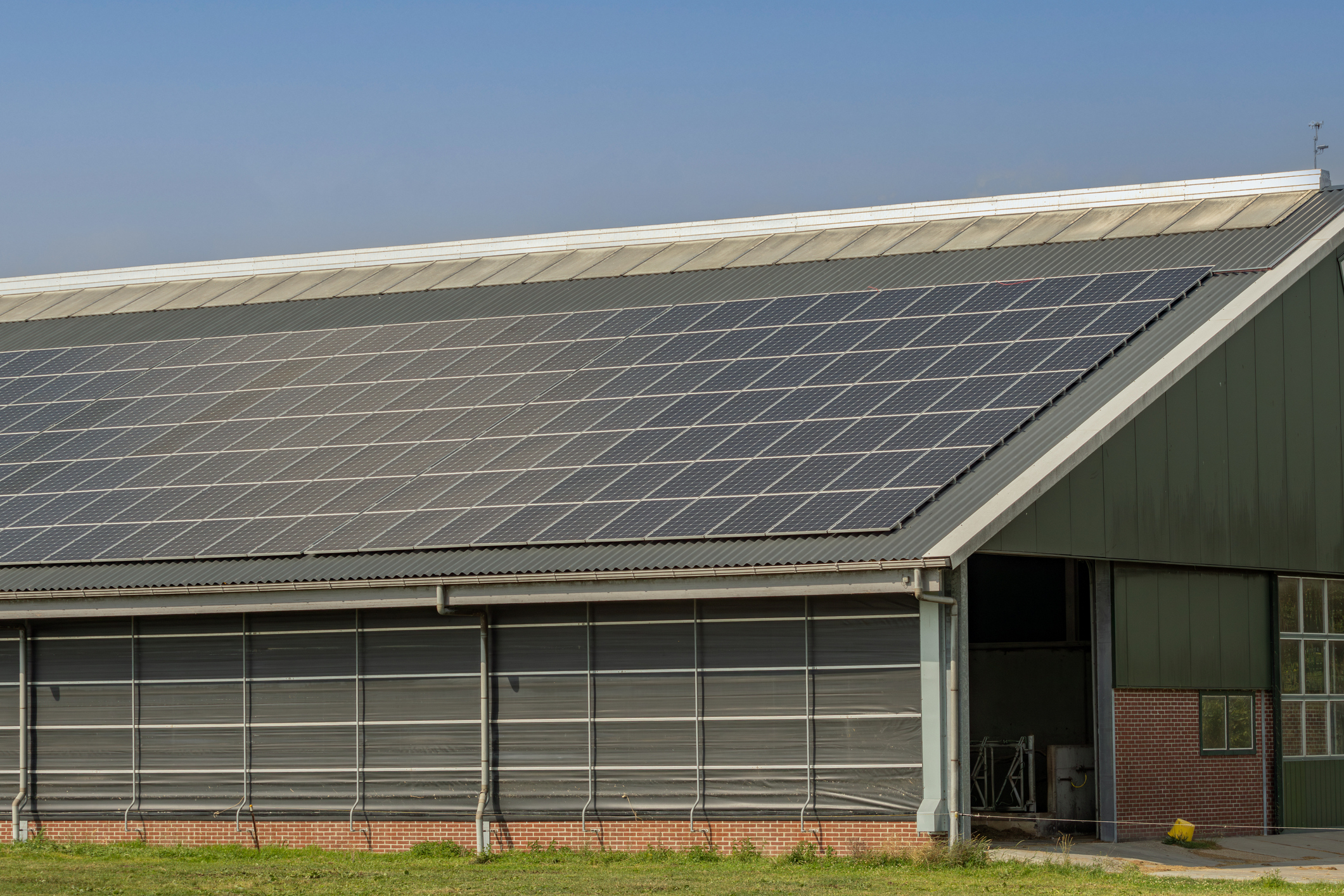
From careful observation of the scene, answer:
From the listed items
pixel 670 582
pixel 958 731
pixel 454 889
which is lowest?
pixel 454 889

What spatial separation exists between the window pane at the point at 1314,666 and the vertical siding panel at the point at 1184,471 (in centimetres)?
411

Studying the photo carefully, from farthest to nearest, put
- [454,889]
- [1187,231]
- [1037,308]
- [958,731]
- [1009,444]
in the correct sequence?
[1187,231] → [1037,308] → [1009,444] → [958,731] → [454,889]

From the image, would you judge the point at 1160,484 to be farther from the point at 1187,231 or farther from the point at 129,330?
the point at 129,330

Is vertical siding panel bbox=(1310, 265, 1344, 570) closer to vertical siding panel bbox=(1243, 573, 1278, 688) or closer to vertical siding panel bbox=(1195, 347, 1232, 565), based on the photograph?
vertical siding panel bbox=(1243, 573, 1278, 688)

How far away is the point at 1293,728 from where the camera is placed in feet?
103

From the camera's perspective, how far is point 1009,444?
26906 millimetres

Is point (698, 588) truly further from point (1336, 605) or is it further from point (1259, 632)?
point (1336, 605)

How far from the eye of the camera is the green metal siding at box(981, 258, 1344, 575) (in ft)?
88.5

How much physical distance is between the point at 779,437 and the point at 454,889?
10102 mm

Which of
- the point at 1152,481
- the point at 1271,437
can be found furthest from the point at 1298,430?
the point at 1152,481

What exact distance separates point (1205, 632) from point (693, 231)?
16312 mm

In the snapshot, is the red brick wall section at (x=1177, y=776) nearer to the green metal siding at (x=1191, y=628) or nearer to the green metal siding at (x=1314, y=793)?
the green metal siding at (x=1191, y=628)

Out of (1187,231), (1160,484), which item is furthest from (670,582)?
(1187,231)

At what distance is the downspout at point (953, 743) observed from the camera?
79.4ft
